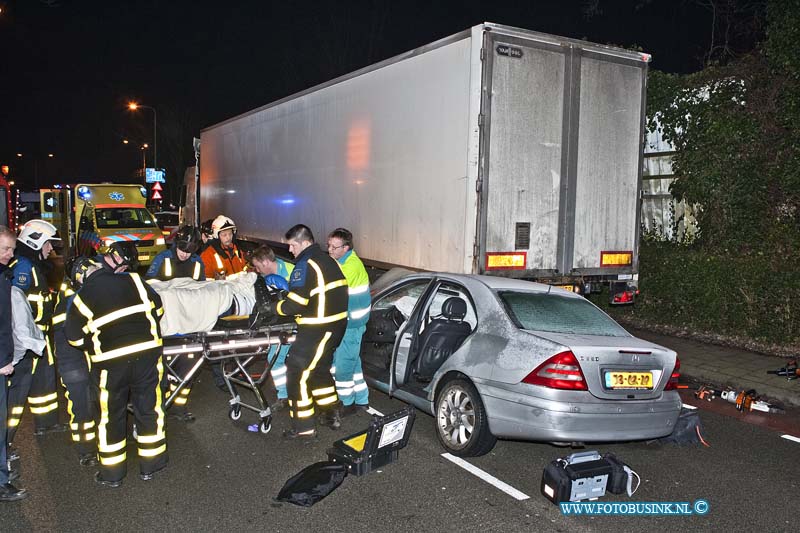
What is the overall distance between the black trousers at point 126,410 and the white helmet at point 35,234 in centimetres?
147

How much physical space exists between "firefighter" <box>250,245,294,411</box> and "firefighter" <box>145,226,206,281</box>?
2.85 ft

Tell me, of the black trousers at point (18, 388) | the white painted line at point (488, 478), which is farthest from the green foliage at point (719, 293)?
the black trousers at point (18, 388)

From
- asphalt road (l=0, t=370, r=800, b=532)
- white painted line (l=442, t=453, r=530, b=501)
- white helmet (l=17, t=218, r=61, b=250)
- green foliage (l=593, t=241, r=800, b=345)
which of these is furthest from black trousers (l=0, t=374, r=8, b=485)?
green foliage (l=593, t=241, r=800, b=345)

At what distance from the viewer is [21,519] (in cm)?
415

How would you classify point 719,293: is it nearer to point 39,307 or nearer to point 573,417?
point 573,417

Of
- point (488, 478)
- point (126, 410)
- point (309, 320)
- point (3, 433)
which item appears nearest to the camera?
point (3, 433)

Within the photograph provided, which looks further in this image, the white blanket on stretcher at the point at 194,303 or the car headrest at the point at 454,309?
the car headrest at the point at 454,309

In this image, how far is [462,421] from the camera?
5262 millimetres

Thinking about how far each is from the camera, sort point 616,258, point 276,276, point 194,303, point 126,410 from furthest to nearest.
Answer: point 616,258 → point 276,276 → point 194,303 → point 126,410

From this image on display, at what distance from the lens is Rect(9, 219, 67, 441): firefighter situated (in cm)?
528

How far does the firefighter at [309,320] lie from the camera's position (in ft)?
18.4

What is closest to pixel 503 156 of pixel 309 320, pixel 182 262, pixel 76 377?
pixel 309 320

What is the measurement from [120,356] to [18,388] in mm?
1247

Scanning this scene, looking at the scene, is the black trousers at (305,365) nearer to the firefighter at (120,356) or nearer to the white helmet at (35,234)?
the firefighter at (120,356)
